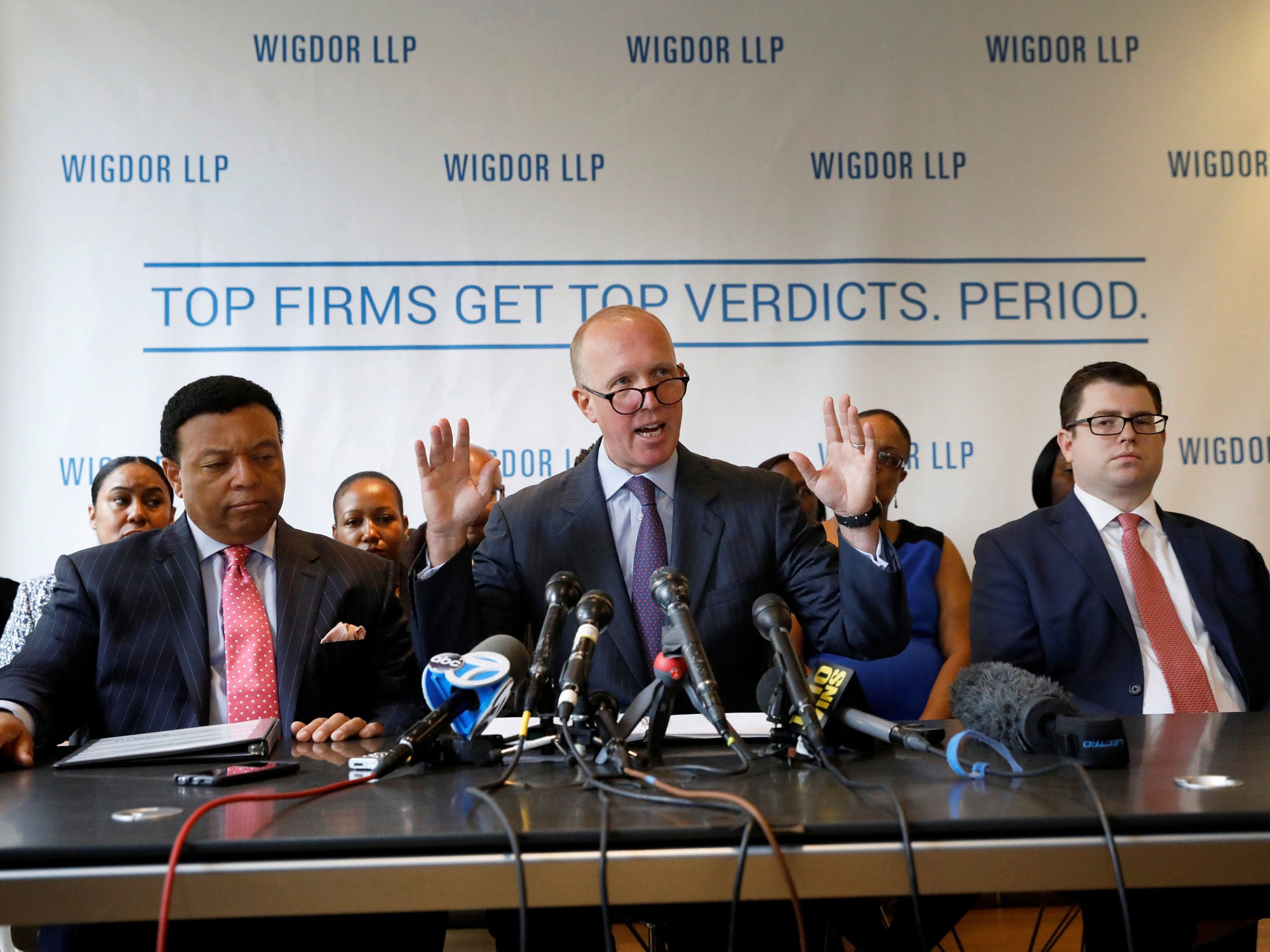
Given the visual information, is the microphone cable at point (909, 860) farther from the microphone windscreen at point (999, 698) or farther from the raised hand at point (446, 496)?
the raised hand at point (446, 496)

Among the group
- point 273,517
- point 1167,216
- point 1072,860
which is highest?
point 1167,216

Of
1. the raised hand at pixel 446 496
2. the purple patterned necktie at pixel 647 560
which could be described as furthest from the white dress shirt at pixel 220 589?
the purple patterned necktie at pixel 647 560

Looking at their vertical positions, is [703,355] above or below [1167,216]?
below

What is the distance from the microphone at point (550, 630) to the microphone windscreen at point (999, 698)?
0.61 meters

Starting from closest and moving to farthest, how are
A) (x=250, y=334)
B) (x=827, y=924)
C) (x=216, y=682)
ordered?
(x=827, y=924) < (x=216, y=682) < (x=250, y=334)

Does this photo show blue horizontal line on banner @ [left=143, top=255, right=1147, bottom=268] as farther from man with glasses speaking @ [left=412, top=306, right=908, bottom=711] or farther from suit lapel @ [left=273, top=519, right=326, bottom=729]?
suit lapel @ [left=273, top=519, right=326, bottom=729]

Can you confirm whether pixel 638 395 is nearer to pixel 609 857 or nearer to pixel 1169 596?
pixel 609 857

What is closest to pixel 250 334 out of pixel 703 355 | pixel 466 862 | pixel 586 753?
pixel 703 355

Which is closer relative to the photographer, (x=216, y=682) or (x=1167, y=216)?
(x=216, y=682)

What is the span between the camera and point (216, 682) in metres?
2.20

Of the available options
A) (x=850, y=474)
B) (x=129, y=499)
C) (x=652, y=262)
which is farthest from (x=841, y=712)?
(x=129, y=499)

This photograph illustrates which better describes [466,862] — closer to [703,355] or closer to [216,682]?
[216,682]

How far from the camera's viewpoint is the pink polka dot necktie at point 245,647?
7.10 feet

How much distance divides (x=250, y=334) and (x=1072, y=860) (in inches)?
137
